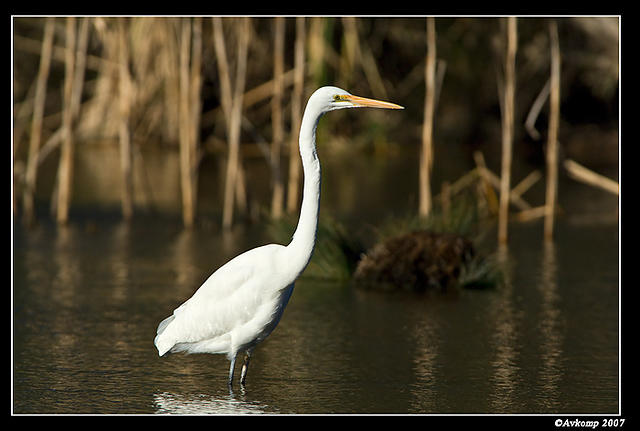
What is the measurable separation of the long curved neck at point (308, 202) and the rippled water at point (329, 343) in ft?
3.04

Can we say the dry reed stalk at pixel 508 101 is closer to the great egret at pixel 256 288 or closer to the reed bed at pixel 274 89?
the reed bed at pixel 274 89

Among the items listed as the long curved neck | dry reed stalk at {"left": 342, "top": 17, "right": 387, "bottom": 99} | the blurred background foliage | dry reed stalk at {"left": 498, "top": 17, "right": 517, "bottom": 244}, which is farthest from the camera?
the blurred background foliage

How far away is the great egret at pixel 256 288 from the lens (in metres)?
6.31

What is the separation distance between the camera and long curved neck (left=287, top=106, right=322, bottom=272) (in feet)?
20.6

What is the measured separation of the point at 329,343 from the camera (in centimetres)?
823

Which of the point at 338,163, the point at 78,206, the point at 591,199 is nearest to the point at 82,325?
the point at 78,206

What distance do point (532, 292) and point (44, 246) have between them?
5455 millimetres

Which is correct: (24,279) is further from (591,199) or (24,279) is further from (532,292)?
(591,199)

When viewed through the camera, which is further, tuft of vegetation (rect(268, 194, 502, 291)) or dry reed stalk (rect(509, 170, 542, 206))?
dry reed stalk (rect(509, 170, 542, 206))

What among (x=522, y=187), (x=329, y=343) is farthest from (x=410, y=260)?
(x=522, y=187)

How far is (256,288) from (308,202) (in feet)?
2.00

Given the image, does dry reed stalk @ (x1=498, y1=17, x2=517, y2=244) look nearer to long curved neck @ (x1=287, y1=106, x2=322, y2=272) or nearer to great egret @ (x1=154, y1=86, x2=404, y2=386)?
great egret @ (x1=154, y1=86, x2=404, y2=386)

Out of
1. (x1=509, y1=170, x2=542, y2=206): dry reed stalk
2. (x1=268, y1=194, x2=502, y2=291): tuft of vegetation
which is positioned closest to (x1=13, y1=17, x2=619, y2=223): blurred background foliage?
(x1=509, y1=170, x2=542, y2=206): dry reed stalk

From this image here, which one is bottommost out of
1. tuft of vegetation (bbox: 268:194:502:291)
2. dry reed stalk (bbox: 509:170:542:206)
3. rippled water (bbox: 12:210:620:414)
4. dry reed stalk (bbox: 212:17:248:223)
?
rippled water (bbox: 12:210:620:414)
